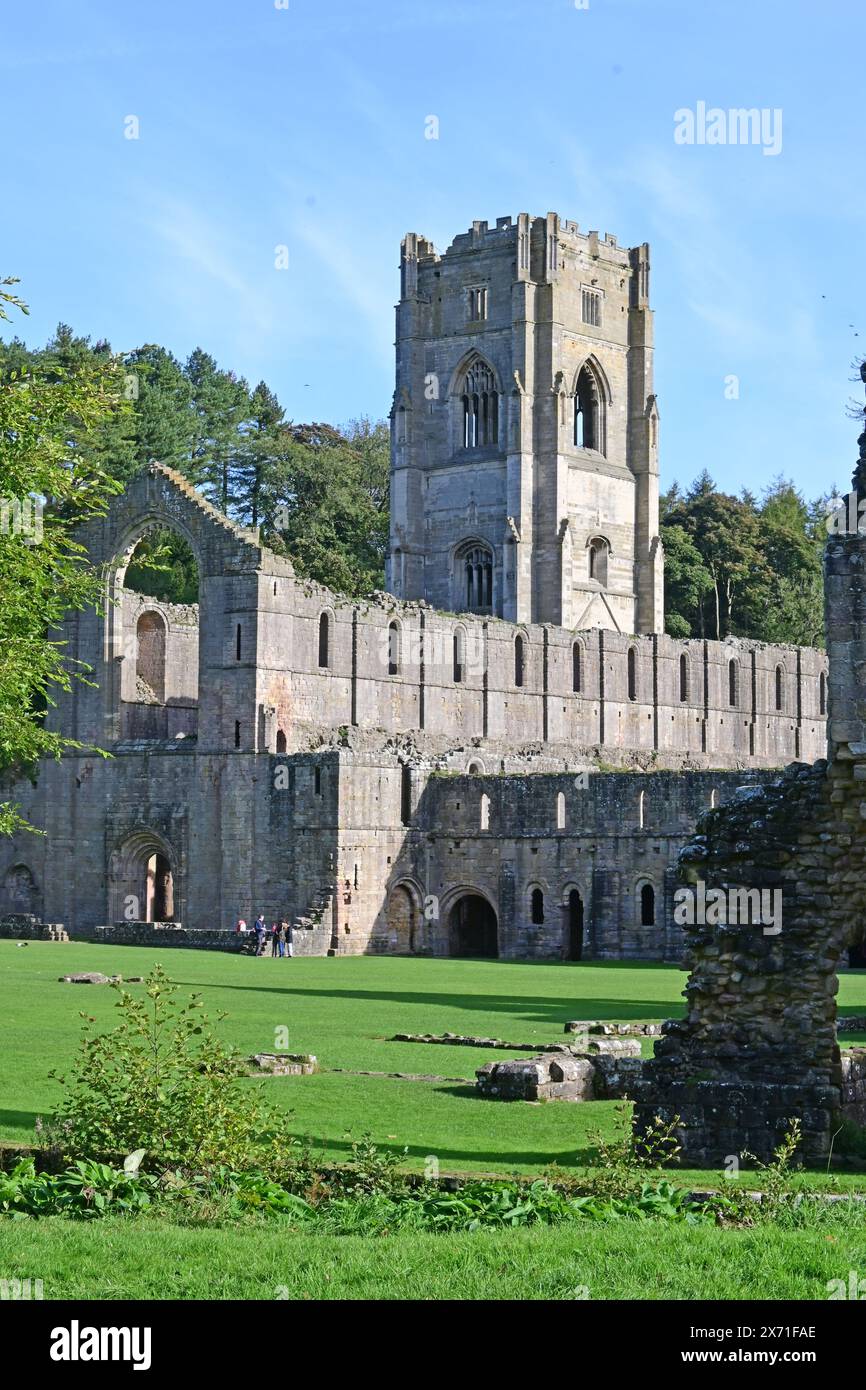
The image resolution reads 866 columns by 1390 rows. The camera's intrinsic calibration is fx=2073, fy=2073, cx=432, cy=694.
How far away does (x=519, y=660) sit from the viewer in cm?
7162

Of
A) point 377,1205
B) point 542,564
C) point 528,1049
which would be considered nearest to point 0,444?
point 528,1049

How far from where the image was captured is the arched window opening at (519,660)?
71.3 meters

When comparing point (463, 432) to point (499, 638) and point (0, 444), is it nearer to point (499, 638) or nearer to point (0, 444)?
point (499, 638)

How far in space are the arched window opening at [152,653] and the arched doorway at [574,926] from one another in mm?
18215

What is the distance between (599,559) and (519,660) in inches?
662

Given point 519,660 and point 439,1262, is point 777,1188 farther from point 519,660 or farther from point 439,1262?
point 519,660

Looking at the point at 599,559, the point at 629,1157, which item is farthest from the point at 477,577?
the point at 629,1157

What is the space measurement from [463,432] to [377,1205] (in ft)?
251

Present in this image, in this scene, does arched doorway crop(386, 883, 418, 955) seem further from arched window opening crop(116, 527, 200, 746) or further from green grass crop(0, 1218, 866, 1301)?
green grass crop(0, 1218, 866, 1301)

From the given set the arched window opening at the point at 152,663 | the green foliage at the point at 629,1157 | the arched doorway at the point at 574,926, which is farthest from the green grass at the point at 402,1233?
the arched window opening at the point at 152,663

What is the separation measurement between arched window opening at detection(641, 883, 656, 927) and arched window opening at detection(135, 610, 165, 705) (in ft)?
67.4

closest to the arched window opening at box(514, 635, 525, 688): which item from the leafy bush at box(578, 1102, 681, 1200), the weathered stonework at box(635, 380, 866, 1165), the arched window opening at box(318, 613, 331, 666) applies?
the arched window opening at box(318, 613, 331, 666)

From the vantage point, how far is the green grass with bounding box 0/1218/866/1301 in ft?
36.6

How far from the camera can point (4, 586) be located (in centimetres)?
Result: 2241
